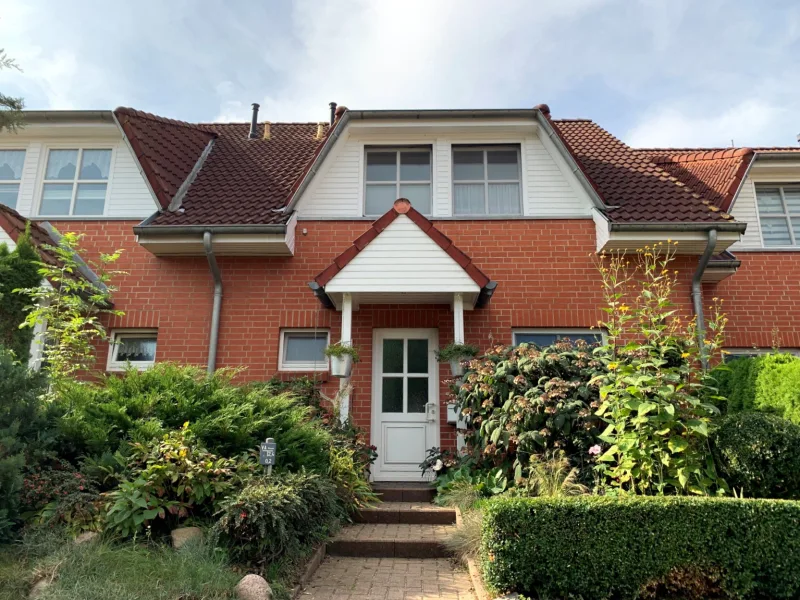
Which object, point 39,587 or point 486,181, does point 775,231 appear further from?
point 39,587

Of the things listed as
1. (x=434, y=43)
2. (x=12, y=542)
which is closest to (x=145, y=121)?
(x=434, y=43)

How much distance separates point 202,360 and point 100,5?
4.79 meters

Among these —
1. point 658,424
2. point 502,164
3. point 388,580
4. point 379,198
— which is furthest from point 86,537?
point 502,164

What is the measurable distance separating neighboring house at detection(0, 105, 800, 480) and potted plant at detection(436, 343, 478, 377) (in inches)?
23.0

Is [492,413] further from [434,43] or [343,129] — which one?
[343,129]

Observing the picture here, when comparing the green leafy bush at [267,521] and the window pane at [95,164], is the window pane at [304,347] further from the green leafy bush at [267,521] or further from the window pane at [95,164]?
the window pane at [95,164]

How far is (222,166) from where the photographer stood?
10367mm

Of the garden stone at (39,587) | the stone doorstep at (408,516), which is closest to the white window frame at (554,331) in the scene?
the stone doorstep at (408,516)

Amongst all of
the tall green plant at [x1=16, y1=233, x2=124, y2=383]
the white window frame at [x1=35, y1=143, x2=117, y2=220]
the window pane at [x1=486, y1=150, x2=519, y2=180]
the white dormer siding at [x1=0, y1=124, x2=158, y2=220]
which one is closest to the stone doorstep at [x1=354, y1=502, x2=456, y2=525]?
the tall green plant at [x1=16, y1=233, x2=124, y2=383]

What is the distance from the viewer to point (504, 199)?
923cm

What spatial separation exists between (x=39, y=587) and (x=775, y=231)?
36.7 feet

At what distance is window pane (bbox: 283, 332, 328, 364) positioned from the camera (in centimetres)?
845

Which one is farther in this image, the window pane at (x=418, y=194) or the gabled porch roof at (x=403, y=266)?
the window pane at (x=418, y=194)

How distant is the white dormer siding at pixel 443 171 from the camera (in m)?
8.99
